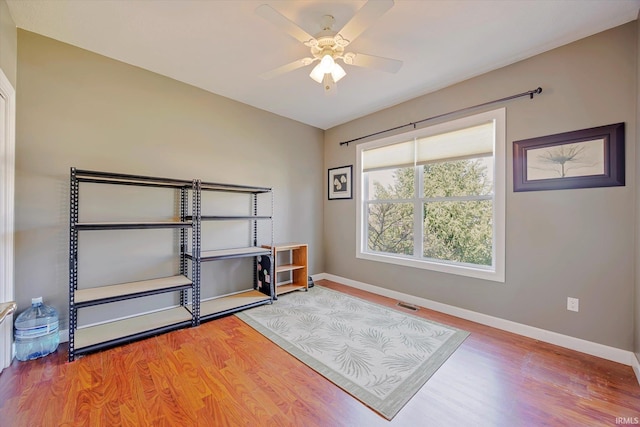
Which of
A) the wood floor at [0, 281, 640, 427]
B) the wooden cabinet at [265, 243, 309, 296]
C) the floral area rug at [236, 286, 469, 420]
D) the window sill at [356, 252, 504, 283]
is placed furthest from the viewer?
the wooden cabinet at [265, 243, 309, 296]

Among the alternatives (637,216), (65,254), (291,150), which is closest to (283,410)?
(65,254)

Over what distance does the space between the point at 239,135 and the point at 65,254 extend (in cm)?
215

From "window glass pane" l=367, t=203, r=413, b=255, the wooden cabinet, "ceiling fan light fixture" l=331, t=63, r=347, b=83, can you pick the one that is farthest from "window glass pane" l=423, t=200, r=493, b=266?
"ceiling fan light fixture" l=331, t=63, r=347, b=83

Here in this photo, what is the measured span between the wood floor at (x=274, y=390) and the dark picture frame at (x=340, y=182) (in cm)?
254

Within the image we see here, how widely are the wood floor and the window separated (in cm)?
97

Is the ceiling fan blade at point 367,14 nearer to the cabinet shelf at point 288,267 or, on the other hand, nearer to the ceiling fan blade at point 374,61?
the ceiling fan blade at point 374,61

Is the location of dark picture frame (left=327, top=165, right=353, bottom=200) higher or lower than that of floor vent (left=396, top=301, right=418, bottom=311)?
higher

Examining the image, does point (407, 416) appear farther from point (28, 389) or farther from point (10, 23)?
point (10, 23)

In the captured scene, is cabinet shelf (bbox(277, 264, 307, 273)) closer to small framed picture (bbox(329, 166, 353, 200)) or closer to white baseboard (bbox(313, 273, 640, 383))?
white baseboard (bbox(313, 273, 640, 383))

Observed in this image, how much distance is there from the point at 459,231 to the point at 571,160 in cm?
115

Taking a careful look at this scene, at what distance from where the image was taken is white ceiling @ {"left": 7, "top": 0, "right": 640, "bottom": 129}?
1.84 metres

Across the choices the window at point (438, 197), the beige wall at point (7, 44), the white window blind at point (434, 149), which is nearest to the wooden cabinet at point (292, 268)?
the window at point (438, 197)

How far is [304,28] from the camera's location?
80.1 inches

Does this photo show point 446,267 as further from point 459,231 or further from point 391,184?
point 391,184
